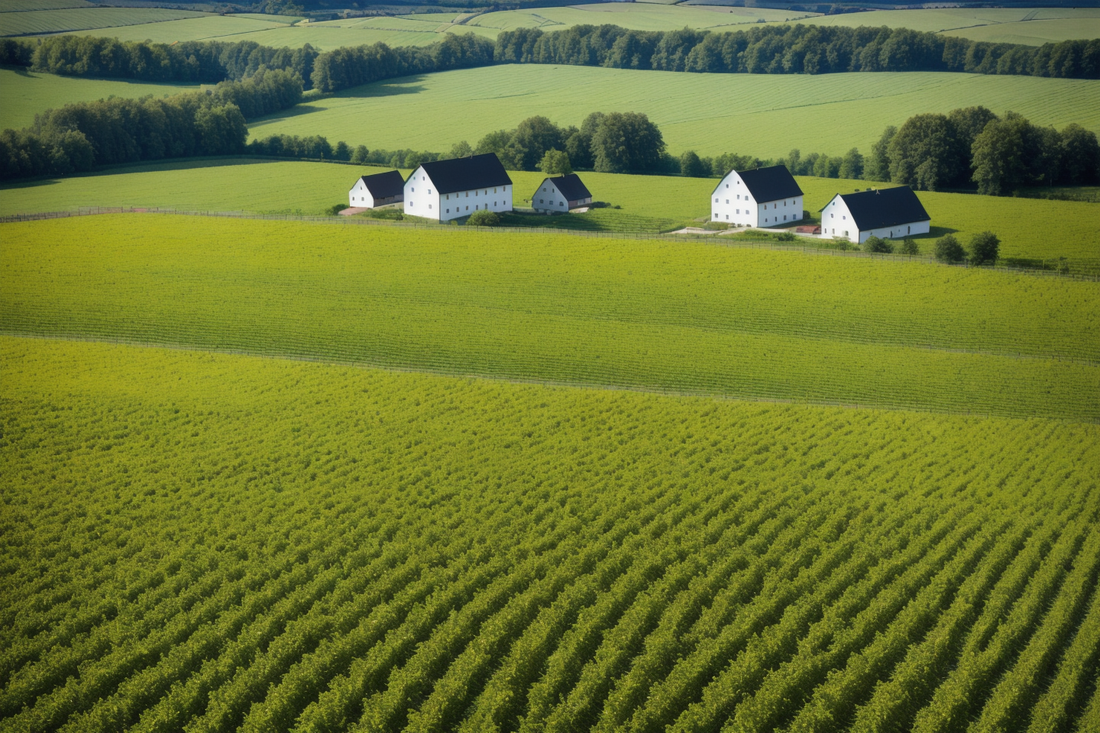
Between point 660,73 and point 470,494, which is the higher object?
point 660,73

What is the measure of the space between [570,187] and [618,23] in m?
63.7

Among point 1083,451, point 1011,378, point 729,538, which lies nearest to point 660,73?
point 1011,378

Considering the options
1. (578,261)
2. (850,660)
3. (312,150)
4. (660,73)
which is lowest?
(850,660)

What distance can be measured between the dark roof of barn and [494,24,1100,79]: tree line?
4609 cm

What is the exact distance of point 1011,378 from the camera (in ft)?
125

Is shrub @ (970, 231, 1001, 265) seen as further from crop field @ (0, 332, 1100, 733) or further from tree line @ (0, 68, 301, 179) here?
tree line @ (0, 68, 301, 179)

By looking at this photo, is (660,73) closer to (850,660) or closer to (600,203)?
(600,203)

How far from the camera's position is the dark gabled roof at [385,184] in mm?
71625

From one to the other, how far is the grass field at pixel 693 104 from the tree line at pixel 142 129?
12.8 feet

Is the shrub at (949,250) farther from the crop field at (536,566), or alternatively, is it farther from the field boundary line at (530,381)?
the crop field at (536,566)

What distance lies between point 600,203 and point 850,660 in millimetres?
60462

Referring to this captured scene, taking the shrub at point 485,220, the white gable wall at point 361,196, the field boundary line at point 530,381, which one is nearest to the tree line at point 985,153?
the shrub at point 485,220

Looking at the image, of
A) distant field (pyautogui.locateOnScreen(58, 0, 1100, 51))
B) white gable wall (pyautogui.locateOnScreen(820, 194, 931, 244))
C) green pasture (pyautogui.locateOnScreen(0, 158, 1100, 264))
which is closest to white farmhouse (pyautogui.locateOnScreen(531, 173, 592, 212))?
green pasture (pyautogui.locateOnScreen(0, 158, 1100, 264))

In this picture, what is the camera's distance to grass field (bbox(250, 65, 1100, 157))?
294 feet
